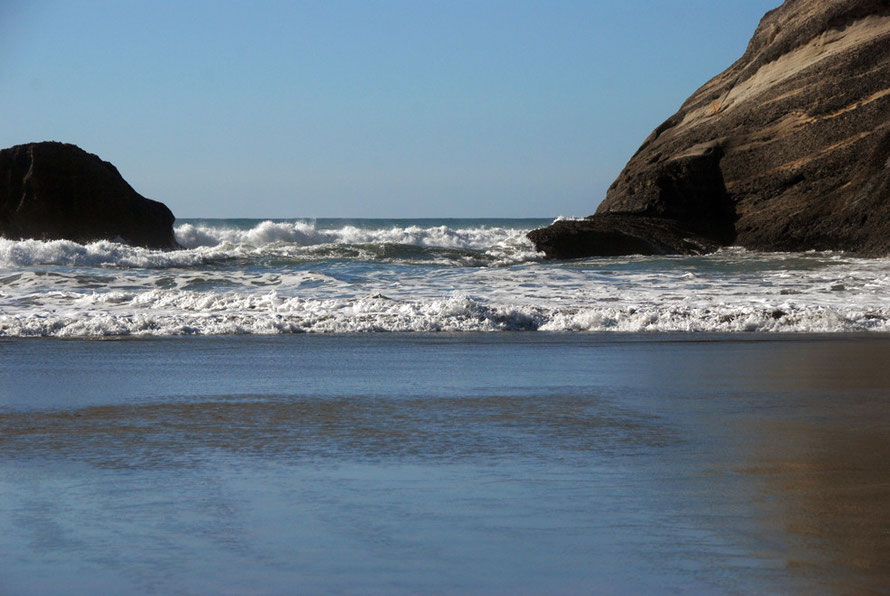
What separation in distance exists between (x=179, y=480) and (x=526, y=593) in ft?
6.58

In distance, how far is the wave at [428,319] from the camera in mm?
12602

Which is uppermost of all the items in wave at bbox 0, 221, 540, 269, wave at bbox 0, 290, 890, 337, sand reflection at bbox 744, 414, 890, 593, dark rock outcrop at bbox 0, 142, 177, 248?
dark rock outcrop at bbox 0, 142, 177, 248

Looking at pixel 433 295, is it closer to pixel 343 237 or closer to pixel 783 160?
pixel 783 160

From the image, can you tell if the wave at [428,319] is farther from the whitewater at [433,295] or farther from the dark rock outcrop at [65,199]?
the dark rock outcrop at [65,199]

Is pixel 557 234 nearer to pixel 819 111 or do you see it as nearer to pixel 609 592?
pixel 819 111

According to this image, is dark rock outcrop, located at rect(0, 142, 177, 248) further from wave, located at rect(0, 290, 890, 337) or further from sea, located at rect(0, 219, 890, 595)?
sea, located at rect(0, 219, 890, 595)

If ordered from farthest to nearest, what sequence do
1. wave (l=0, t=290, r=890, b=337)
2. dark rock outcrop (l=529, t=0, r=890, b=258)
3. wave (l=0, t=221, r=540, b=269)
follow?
dark rock outcrop (l=529, t=0, r=890, b=258) < wave (l=0, t=221, r=540, b=269) < wave (l=0, t=290, r=890, b=337)

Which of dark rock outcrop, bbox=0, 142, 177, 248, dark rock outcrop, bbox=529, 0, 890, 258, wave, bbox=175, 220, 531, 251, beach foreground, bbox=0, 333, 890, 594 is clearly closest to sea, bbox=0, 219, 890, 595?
beach foreground, bbox=0, 333, 890, 594

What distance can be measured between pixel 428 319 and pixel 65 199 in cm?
1886

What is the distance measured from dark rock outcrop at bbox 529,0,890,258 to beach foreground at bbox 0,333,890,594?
1704 cm

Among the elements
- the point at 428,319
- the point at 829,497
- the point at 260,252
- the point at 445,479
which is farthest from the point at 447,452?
the point at 260,252

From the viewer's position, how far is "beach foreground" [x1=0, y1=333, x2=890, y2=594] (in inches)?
124

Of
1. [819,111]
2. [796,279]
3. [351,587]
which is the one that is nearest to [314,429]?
[351,587]

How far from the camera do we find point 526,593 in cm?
296
